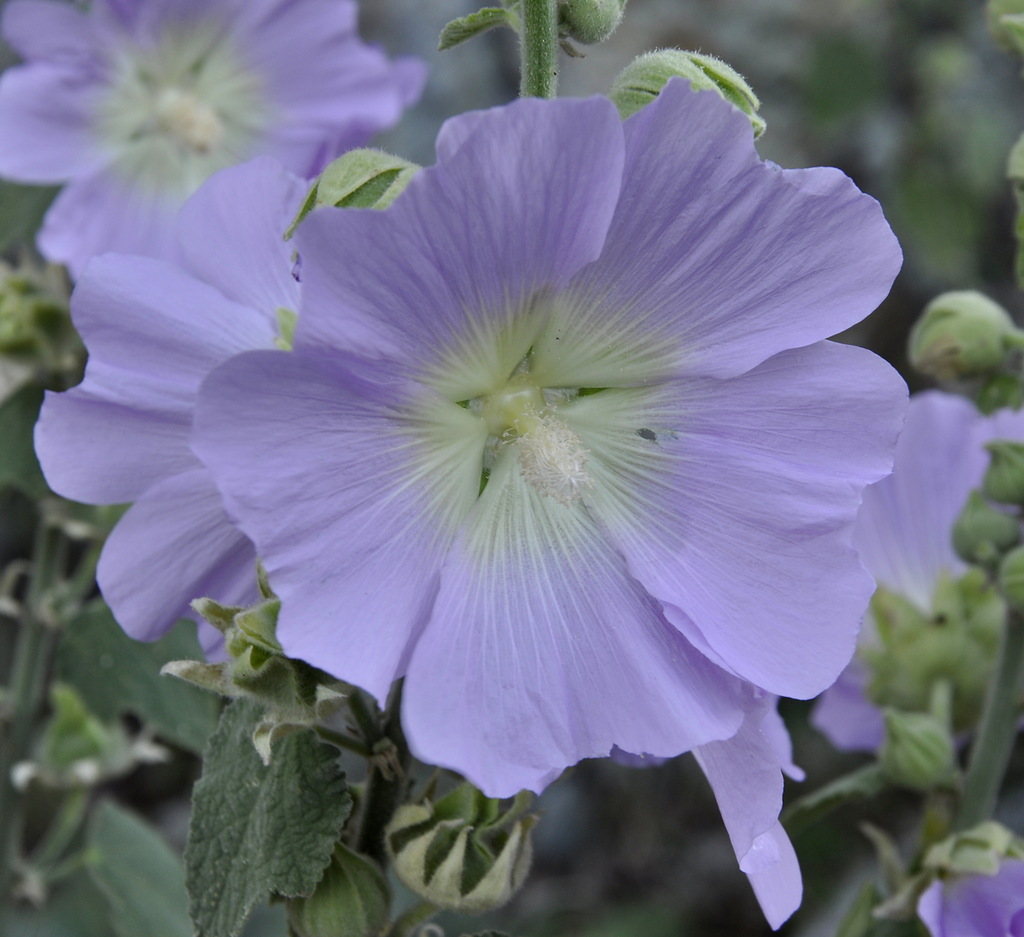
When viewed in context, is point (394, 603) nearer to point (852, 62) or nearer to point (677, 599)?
point (677, 599)

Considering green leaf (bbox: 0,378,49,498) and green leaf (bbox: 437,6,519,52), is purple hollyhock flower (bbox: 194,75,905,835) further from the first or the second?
green leaf (bbox: 0,378,49,498)

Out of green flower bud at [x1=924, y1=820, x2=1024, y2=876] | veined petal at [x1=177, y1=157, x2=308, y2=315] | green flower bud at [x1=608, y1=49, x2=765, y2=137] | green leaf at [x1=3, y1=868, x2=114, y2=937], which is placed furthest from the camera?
green leaf at [x1=3, y1=868, x2=114, y2=937]

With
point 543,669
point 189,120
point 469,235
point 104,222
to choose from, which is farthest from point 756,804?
point 189,120

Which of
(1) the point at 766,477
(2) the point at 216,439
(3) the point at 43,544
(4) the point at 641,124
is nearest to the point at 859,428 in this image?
(1) the point at 766,477

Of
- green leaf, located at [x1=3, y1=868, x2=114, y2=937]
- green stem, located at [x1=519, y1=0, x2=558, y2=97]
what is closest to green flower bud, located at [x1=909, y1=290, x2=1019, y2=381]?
green stem, located at [x1=519, y1=0, x2=558, y2=97]

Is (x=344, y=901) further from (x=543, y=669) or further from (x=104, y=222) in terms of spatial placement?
(x=104, y=222)

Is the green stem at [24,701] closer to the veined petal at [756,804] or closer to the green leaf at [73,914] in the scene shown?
the green leaf at [73,914]
